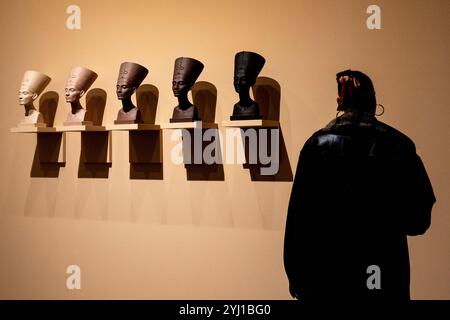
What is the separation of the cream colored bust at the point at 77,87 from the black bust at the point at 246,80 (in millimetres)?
938

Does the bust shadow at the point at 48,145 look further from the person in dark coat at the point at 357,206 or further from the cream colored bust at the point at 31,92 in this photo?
the person in dark coat at the point at 357,206

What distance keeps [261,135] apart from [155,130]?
2.14ft

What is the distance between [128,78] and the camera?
2896mm

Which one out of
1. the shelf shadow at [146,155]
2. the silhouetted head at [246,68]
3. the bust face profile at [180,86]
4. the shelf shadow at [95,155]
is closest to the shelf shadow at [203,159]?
the shelf shadow at [146,155]

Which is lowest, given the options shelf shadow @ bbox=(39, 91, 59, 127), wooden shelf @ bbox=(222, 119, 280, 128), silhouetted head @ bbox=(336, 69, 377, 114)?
wooden shelf @ bbox=(222, 119, 280, 128)

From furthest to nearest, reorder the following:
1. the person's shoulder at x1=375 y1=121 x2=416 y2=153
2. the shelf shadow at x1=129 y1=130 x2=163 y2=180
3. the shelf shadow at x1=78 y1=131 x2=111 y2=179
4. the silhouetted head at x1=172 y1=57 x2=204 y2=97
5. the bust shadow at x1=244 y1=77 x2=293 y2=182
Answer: the shelf shadow at x1=78 y1=131 x2=111 y2=179
the shelf shadow at x1=129 y1=130 x2=163 y2=180
the bust shadow at x1=244 y1=77 x2=293 y2=182
the silhouetted head at x1=172 y1=57 x2=204 y2=97
the person's shoulder at x1=375 y1=121 x2=416 y2=153

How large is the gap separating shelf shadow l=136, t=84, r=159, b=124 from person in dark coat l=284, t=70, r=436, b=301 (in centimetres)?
118

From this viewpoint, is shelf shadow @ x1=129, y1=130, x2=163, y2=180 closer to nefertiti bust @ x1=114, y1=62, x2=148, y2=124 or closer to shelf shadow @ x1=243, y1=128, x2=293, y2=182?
nefertiti bust @ x1=114, y1=62, x2=148, y2=124

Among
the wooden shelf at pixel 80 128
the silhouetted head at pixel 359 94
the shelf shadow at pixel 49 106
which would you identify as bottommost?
the wooden shelf at pixel 80 128

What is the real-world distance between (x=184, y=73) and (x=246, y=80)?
35 cm


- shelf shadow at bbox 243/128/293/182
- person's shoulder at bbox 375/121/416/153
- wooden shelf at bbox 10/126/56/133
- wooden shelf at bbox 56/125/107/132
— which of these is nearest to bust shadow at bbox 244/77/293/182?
shelf shadow at bbox 243/128/293/182

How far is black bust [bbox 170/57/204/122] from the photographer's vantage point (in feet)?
9.07

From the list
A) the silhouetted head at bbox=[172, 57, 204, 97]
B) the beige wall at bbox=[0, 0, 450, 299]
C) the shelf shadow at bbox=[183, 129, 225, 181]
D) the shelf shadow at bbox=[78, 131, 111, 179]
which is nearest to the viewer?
the beige wall at bbox=[0, 0, 450, 299]

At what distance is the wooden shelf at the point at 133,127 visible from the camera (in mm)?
2896
